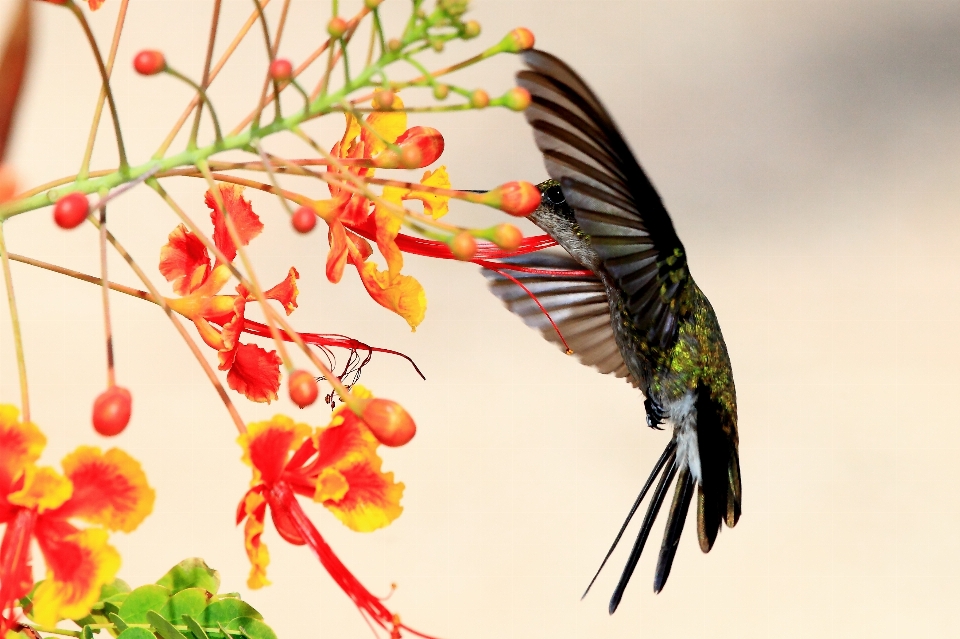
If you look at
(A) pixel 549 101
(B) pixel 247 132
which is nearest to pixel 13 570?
(B) pixel 247 132

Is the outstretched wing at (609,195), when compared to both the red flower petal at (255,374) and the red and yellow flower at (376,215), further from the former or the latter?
the red flower petal at (255,374)

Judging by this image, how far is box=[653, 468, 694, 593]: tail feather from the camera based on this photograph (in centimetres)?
108

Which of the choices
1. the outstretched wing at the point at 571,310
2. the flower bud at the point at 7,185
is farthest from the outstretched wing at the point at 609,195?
the flower bud at the point at 7,185

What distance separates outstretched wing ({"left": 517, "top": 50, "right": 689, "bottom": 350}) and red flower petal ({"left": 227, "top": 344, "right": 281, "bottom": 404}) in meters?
0.27

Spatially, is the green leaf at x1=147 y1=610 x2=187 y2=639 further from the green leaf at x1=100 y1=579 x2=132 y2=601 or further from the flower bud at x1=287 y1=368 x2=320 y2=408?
the flower bud at x1=287 y1=368 x2=320 y2=408

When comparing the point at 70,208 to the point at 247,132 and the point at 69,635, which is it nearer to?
the point at 247,132

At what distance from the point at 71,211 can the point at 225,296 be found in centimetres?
26

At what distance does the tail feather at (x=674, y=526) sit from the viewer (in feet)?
3.55

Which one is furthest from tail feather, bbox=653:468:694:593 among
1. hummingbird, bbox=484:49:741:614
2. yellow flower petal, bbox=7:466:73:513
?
yellow flower petal, bbox=7:466:73:513

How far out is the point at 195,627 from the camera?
0.69 m

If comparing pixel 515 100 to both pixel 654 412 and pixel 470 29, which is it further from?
pixel 654 412

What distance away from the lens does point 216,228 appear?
0.82 meters

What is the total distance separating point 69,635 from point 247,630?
114 mm

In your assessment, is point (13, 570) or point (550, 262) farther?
point (550, 262)
